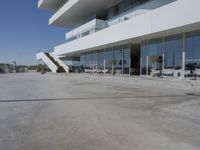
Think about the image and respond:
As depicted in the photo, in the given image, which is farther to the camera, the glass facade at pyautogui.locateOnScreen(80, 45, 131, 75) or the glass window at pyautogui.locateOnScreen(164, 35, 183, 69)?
the glass facade at pyautogui.locateOnScreen(80, 45, 131, 75)

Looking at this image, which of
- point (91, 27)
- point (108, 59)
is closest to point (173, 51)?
point (108, 59)

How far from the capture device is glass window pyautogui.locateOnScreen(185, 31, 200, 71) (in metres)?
15.9

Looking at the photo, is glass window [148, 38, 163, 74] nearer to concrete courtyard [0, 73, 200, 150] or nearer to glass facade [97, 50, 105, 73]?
glass facade [97, 50, 105, 73]

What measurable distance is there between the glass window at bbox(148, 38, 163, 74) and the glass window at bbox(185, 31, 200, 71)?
119 inches

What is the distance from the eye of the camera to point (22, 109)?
7195 mm

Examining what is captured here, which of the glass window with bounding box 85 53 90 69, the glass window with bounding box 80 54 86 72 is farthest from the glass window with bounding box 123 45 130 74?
the glass window with bounding box 80 54 86 72

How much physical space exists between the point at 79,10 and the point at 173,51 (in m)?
19.2

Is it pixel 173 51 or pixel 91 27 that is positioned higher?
pixel 91 27

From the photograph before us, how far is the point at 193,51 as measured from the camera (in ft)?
53.5

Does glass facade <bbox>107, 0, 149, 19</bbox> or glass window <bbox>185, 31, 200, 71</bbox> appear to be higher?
glass facade <bbox>107, 0, 149, 19</bbox>

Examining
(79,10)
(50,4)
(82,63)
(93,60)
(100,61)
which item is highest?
(50,4)

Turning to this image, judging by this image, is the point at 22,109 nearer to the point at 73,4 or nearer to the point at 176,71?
the point at 176,71

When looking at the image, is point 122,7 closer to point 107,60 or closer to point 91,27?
point 91,27

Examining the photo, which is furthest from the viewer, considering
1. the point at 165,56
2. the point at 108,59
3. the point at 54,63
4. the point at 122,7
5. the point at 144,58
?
the point at 54,63
